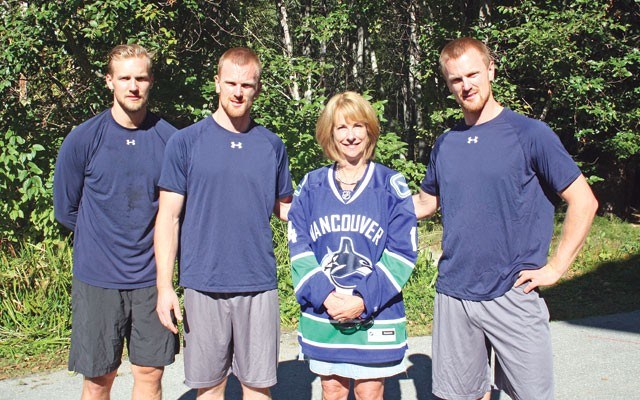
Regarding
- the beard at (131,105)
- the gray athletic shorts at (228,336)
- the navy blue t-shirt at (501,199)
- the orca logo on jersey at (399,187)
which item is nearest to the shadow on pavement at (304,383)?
the gray athletic shorts at (228,336)

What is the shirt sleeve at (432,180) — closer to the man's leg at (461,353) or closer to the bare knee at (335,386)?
the man's leg at (461,353)

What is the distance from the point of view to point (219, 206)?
3.14 m

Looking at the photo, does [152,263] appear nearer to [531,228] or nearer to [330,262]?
[330,262]

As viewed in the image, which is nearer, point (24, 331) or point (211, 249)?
point (211, 249)

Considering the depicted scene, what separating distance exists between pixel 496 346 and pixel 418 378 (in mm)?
1870

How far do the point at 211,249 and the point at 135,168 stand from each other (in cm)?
61

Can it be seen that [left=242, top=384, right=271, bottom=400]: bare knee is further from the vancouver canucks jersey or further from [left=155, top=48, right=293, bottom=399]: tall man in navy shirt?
the vancouver canucks jersey

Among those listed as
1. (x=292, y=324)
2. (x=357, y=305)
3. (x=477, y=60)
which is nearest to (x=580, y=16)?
(x=292, y=324)

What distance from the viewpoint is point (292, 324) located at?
612 centimetres

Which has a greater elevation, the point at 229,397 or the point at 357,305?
the point at 357,305

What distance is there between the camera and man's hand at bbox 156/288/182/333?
10.5 feet

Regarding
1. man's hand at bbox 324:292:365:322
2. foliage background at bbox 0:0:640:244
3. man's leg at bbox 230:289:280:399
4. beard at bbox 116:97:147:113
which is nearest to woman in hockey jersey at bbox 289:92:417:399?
man's hand at bbox 324:292:365:322

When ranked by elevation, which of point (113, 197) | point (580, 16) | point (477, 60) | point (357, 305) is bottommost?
point (357, 305)

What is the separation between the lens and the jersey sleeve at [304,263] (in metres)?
3.07
